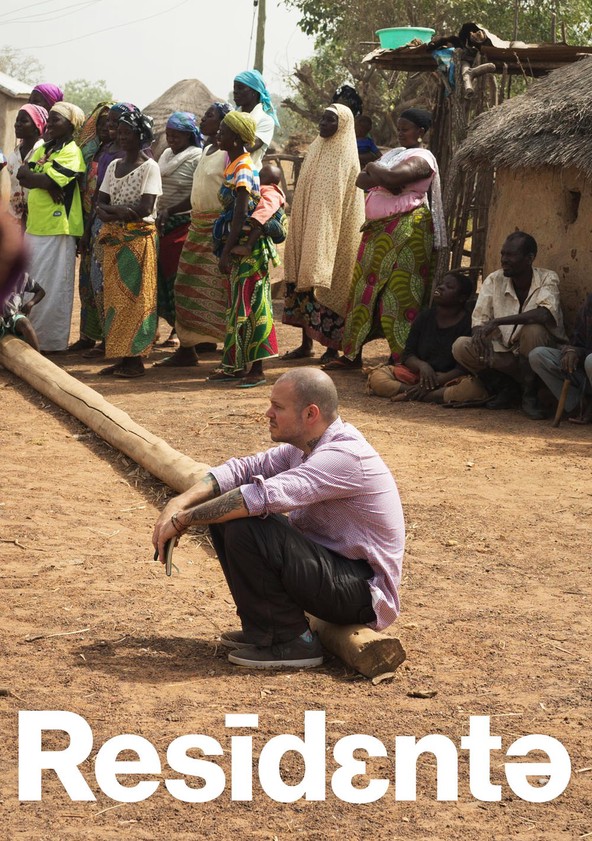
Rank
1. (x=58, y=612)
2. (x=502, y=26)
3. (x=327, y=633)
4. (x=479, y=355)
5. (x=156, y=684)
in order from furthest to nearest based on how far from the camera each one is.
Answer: (x=502, y=26)
(x=479, y=355)
(x=58, y=612)
(x=327, y=633)
(x=156, y=684)

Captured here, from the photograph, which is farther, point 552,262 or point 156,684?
point 552,262

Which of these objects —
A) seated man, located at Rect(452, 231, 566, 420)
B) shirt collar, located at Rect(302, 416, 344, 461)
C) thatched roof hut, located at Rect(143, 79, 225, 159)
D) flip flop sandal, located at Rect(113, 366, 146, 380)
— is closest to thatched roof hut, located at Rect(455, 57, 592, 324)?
seated man, located at Rect(452, 231, 566, 420)

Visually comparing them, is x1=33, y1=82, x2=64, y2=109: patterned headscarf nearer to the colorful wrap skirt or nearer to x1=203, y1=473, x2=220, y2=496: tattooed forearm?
the colorful wrap skirt

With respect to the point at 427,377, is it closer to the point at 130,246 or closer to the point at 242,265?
the point at 242,265

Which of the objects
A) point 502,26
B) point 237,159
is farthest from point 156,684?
point 502,26

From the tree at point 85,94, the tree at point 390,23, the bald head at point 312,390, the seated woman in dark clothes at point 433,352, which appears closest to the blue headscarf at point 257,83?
the seated woman in dark clothes at point 433,352

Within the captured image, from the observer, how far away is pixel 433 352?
29.5 feet

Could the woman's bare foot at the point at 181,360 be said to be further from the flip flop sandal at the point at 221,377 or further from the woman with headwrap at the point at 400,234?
the woman with headwrap at the point at 400,234

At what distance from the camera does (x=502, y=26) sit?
84.9 feet

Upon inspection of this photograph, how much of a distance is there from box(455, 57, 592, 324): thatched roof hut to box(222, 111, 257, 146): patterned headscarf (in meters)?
1.91

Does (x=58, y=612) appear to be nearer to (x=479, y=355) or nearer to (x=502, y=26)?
(x=479, y=355)

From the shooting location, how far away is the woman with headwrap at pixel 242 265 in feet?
29.1

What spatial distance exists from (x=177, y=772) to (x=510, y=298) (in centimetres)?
586

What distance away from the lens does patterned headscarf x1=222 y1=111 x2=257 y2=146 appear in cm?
873
